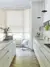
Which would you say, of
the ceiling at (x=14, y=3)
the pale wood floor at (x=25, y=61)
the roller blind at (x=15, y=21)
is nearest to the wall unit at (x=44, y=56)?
the pale wood floor at (x=25, y=61)

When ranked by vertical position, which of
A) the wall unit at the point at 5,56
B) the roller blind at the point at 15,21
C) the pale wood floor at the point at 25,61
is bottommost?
the pale wood floor at the point at 25,61

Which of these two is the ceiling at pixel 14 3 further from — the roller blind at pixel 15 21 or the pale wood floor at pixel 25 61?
the pale wood floor at pixel 25 61

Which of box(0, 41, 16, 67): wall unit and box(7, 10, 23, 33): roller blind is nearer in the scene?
box(0, 41, 16, 67): wall unit

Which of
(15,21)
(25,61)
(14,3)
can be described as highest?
(14,3)

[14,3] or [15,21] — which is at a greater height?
[14,3]

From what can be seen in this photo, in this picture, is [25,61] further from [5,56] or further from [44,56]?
[44,56]

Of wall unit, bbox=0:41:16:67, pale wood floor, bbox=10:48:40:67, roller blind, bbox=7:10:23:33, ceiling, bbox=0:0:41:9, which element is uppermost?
ceiling, bbox=0:0:41:9

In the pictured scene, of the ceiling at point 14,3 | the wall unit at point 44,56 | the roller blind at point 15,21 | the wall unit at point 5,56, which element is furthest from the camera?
the roller blind at point 15,21

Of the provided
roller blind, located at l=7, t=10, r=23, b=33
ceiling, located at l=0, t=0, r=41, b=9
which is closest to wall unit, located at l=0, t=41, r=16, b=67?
A: ceiling, located at l=0, t=0, r=41, b=9

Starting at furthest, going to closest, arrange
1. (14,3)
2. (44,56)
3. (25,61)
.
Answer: (14,3) → (25,61) → (44,56)

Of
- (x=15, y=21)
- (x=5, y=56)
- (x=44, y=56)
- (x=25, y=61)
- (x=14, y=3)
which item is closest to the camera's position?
(x=44, y=56)

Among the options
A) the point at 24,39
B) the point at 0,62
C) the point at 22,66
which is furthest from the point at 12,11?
the point at 0,62

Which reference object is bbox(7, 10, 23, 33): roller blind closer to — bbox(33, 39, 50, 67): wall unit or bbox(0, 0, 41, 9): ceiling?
bbox(0, 0, 41, 9): ceiling

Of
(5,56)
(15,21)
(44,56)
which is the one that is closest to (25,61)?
(5,56)
